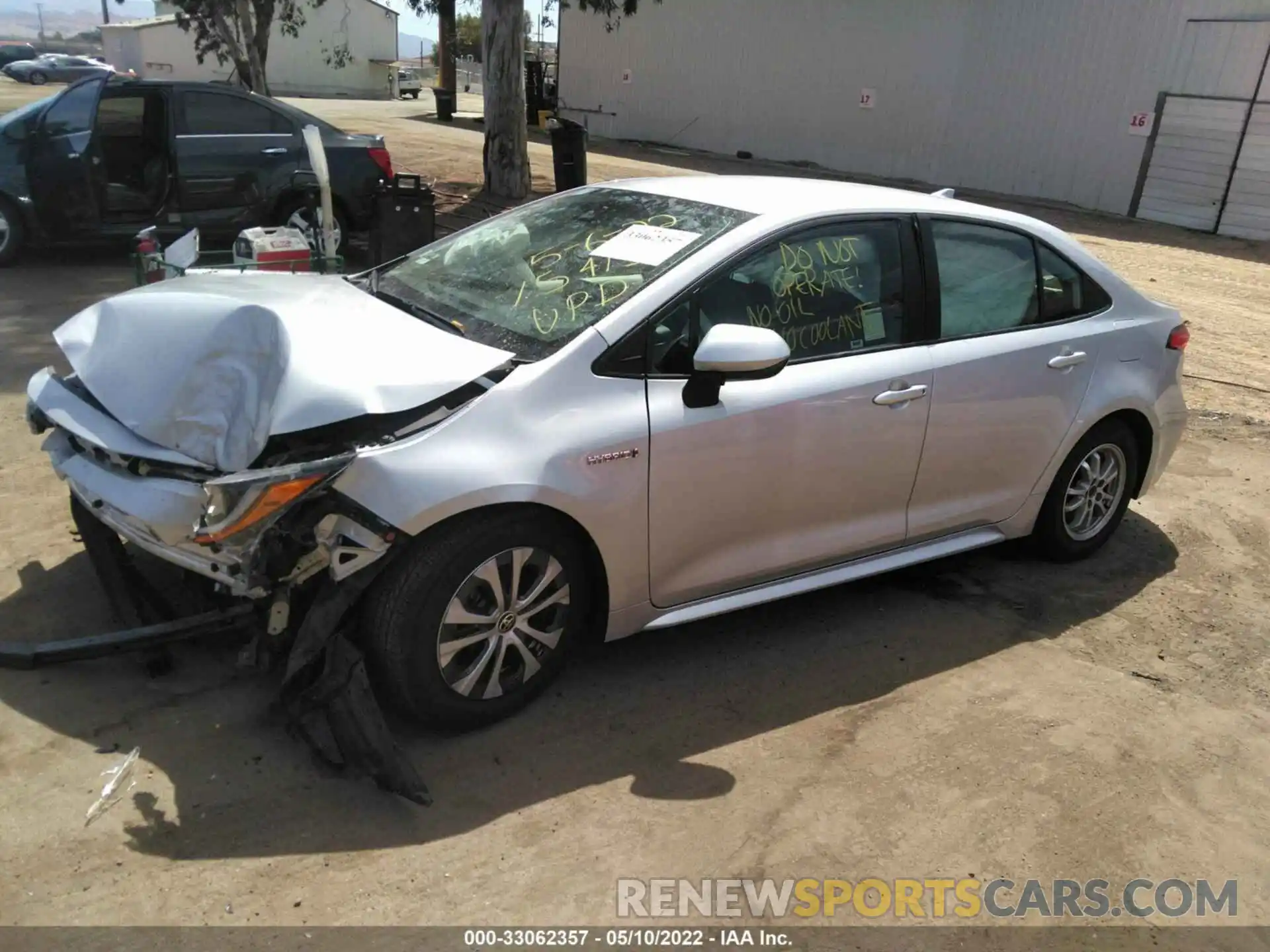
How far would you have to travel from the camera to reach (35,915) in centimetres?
247

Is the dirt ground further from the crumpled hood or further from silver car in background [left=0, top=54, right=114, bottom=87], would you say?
silver car in background [left=0, top=54, right=114, bottom=87]

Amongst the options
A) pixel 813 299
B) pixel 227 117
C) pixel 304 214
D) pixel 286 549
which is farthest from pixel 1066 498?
pixel 227 117

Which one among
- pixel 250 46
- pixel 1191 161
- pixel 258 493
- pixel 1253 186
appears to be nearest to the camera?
pixel 258 493

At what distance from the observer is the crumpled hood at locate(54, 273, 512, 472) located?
9.86 ft

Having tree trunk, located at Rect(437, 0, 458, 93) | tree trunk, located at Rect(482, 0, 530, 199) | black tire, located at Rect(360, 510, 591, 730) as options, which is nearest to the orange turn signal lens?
black tire, located at Rect(360, 510, 591, 730)

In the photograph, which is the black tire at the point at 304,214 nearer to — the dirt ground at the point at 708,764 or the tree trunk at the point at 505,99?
the tree trunk at the point at 505,99

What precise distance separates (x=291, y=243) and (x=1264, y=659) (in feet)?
17.2

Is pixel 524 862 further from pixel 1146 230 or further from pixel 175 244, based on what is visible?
pixel 1146 230

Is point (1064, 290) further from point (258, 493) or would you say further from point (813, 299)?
point (258, 493)

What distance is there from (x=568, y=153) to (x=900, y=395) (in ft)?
31.2

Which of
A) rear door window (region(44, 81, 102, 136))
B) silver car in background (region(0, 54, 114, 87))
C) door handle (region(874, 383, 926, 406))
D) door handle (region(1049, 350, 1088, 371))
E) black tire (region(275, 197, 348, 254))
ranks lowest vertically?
silver car in background (region(0, 54, 114, 87))

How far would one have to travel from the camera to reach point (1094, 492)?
4715 millimetres

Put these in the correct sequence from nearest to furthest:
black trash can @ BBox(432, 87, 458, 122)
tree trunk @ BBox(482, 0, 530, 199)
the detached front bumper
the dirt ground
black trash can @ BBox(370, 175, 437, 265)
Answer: the dirt ground
the detached front bumper
black trash can @ BBox(370, 175, 437, 265)
tree trunk @ BBox(482, 0, 530, 199)
black trash can @ BBox(432, 87, 458, 122)

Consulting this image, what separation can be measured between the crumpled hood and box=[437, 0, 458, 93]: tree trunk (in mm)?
32051
